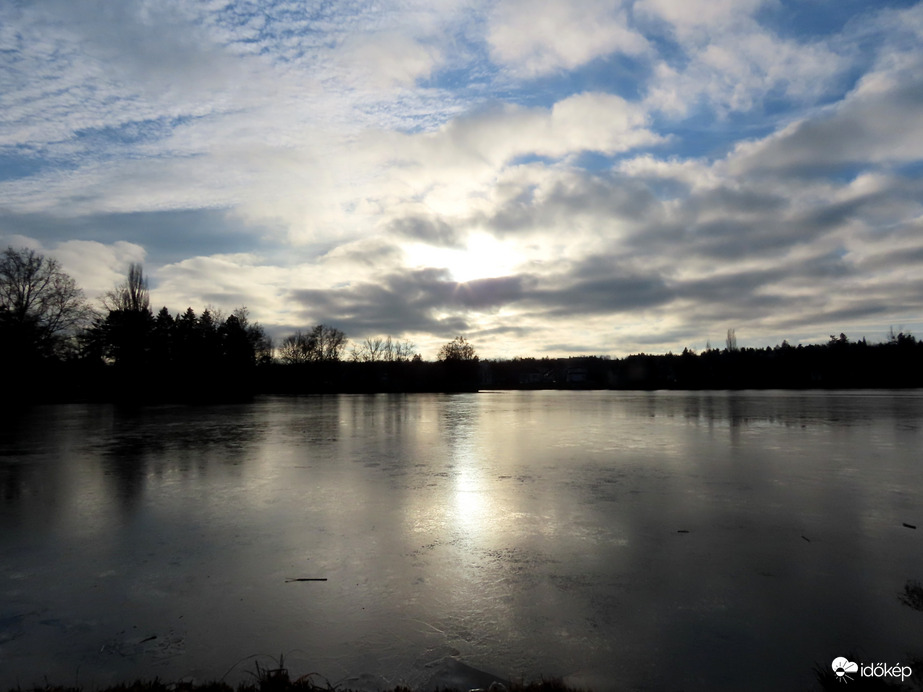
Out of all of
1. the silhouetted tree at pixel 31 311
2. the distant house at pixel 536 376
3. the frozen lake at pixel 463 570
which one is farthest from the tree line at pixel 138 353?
the distant house at pixel 536 376

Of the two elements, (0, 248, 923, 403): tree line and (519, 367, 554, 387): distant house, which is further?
(519, 367, 554, 387): distant house

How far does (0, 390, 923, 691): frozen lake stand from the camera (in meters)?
3.26

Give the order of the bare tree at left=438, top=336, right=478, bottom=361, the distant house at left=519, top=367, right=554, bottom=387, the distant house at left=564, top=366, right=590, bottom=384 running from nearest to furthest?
the bare tree at left=438, top=336, right=478, bottom=361 → the distant house at left=564, top=366, right=590, bottom=384 → the distant house at left=519, top=367, right=554, bottom=387

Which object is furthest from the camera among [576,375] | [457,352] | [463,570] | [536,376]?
[536,376]

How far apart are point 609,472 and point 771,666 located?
6.30m

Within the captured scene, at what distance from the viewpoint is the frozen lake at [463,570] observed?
3.26 metres

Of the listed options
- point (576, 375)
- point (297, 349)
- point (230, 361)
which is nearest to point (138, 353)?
point (230, 361)

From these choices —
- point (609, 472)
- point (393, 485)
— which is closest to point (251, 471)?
point (393, 485)

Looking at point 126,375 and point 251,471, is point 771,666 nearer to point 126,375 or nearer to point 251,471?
point 251,471

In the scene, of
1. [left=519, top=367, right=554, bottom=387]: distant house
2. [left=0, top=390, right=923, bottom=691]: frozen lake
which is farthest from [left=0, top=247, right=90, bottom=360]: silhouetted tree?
[left=519, top=367, right=554, bottom=387]: distant house

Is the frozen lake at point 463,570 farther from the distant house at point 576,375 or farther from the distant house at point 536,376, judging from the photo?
the distant house at point 536,376

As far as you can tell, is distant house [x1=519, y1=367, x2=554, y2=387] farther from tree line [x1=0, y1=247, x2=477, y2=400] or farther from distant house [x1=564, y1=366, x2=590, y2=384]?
tree line [x1=0, y1=247, x2=477, y2=400]

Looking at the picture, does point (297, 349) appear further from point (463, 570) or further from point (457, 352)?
point (463, 570)

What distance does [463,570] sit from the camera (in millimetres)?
4746
